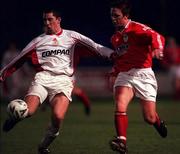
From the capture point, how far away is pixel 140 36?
31.7 ft

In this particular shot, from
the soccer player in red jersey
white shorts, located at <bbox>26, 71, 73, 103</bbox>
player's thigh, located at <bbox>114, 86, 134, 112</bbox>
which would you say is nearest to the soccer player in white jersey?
white shorts, located at <bbox>26, 71, 73, 103</bbox>

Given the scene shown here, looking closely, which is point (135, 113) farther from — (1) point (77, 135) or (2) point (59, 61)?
(2) point (59, 61)

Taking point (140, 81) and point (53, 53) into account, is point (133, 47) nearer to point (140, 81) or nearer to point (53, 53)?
point (140, 81)

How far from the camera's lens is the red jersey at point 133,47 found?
968cm

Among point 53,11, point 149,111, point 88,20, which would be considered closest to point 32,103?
point 53,11

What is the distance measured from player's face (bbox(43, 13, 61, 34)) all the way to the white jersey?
7cm

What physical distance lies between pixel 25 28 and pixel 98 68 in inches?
154

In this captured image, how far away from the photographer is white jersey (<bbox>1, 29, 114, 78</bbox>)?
978 cm

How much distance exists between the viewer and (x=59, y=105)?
9469mm

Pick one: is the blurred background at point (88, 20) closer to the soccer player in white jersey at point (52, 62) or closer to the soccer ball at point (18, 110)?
the soccer player in white jersey at point (52, 62)

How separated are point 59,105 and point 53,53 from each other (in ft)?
2.61

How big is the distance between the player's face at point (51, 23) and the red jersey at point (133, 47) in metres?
0.83

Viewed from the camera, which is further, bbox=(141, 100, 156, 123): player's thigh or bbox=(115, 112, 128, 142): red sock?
bbox=(141, 100, 156, 123): player's thigh

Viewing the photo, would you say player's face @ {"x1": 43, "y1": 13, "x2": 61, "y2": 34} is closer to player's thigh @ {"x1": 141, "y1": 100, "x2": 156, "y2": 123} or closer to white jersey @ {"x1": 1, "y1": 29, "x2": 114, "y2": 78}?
white jersey @ {"x1": 1, "y1": 29, "x2": 114, "y2": 78}
